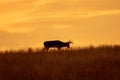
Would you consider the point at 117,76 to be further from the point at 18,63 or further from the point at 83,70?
the point at 18,63

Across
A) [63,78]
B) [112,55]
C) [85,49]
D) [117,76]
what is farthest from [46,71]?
[85,49]

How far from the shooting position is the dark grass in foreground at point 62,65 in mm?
19891

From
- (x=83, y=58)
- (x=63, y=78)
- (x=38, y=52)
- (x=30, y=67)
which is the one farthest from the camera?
(x=38, y=52)

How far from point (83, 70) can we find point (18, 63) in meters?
2.94

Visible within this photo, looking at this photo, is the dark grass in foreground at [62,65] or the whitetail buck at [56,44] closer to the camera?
the dark grass in foreground at [62,65]

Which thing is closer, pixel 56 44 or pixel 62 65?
pixel 62 65

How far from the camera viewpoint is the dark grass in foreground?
65.3 feet

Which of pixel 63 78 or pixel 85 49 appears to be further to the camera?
pixel 85 49

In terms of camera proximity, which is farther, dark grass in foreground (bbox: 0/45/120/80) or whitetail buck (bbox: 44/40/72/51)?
whitetail buck (bbox: 44/40/72/51)

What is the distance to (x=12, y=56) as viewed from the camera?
23.7 metres

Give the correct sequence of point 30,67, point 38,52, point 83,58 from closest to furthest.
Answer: point 30,67 < point 83,58 < point 38,52

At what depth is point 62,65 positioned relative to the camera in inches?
853

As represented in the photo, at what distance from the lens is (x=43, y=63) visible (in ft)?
73.0

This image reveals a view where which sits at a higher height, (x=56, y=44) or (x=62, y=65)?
(x=56, y=44)
